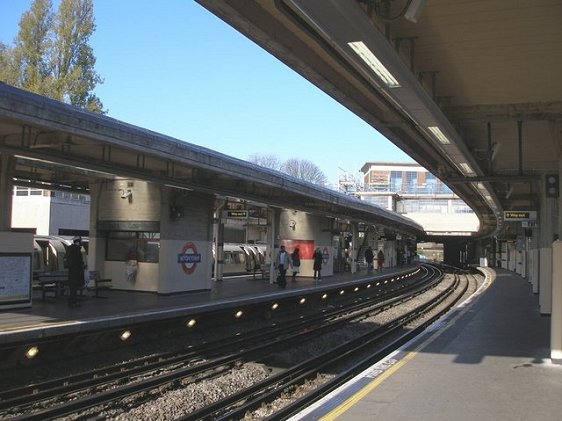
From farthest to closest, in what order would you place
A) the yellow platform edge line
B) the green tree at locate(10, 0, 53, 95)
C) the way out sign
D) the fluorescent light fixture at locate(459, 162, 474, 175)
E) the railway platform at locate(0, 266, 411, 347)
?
the green tree at locate(10, 0, 53, 95), the way out sign, the fluorescent light fixture at locate(459, 162, 474, 175), the railway platform at locate(0, 266, 411, 347), the yellow platform edge line

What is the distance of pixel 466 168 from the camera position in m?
14.4

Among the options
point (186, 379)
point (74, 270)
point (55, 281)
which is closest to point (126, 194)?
point (55, 281)

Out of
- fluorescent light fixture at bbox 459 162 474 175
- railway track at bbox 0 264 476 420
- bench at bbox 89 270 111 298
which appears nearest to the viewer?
railway track at bbox 0 264 476 420

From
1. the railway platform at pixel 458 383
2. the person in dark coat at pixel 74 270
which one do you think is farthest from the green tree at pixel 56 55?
the railway platform at pixel 458 383

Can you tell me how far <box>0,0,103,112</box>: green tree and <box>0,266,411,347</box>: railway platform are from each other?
62.1ft

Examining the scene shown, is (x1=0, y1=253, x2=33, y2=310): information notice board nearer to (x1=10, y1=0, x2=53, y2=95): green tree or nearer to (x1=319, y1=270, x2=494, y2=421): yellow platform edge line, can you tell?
(x1=319, y1=270, x2=494, y2=421): yellow platform edge line

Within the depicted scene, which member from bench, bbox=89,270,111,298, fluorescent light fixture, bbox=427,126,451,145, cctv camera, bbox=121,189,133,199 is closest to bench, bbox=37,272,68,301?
bench, bbox=89,270,111,298

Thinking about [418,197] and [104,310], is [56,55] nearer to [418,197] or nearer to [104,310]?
[104,310]

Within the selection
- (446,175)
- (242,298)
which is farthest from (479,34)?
(242,298)

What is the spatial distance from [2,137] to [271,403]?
6919 millimetres

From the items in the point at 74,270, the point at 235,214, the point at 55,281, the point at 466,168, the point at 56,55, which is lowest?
the point at 55,281

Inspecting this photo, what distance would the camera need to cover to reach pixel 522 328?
42.3 feet

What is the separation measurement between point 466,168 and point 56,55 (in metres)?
26.6

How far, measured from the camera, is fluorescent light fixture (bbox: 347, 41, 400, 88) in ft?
20.8
